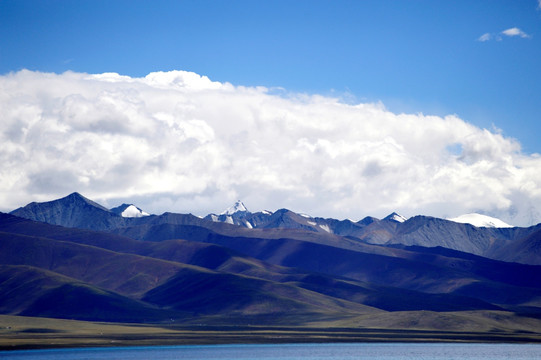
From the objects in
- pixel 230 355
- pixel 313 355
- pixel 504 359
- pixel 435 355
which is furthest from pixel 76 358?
pixel 504 359

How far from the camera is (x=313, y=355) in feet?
649

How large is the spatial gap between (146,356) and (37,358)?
→ 25959mm

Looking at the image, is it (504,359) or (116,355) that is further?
(116,355)

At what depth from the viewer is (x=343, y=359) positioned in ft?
602

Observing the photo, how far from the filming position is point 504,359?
18050 centimetres

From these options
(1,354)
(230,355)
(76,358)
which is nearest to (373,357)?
(230,355)

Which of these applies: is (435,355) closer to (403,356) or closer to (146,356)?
(403,356)

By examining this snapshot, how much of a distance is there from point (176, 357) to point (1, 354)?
145 ft

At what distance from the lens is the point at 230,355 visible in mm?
199875

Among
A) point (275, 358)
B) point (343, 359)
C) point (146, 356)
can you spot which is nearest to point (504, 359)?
point (343, 359)

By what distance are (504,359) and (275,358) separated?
5314cm

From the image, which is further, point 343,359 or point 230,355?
point 230,355

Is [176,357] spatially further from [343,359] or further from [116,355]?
[343,359]

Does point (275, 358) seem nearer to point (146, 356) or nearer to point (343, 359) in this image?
point (343, 359)
